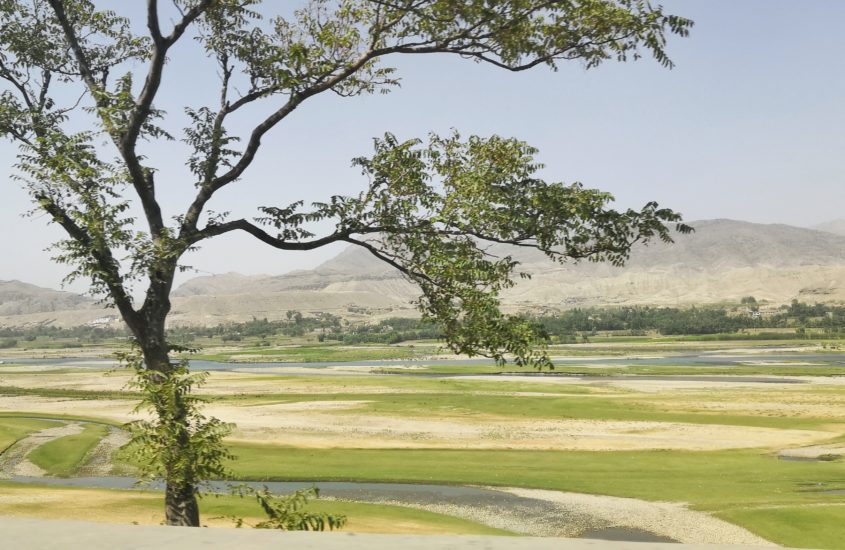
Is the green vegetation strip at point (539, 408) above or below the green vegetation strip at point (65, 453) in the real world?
below

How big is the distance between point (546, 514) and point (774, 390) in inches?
2409

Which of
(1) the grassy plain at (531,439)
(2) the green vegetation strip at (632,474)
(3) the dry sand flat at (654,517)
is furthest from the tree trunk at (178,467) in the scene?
(2) the green vegetation strip at (632,474)

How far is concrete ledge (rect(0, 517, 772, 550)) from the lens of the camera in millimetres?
3691

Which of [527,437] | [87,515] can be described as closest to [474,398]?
[527,437]

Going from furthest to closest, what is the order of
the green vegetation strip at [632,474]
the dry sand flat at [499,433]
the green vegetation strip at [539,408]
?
the green vegetation strip at [539,408], the dry sand flat at [499,433], the green vegetation strip at [632,474]

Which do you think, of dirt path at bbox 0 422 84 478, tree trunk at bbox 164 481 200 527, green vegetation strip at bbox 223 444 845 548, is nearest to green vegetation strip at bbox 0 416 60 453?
dirt path at bbox 0 422 84 478

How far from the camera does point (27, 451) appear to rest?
147ft

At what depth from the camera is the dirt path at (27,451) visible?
3925 centimetres

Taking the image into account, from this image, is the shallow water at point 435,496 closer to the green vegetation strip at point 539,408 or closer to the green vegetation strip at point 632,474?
the green vegetation strip at point 632,474

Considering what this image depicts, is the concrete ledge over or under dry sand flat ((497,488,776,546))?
over

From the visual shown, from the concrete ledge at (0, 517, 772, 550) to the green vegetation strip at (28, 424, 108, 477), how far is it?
39642 millimetres

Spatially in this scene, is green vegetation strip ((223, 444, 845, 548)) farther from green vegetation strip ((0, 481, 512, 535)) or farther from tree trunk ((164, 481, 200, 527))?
tree trunk ((164, 481, 200, 527))

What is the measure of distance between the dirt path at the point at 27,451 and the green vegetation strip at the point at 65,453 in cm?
45

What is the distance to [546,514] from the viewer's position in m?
28.3
